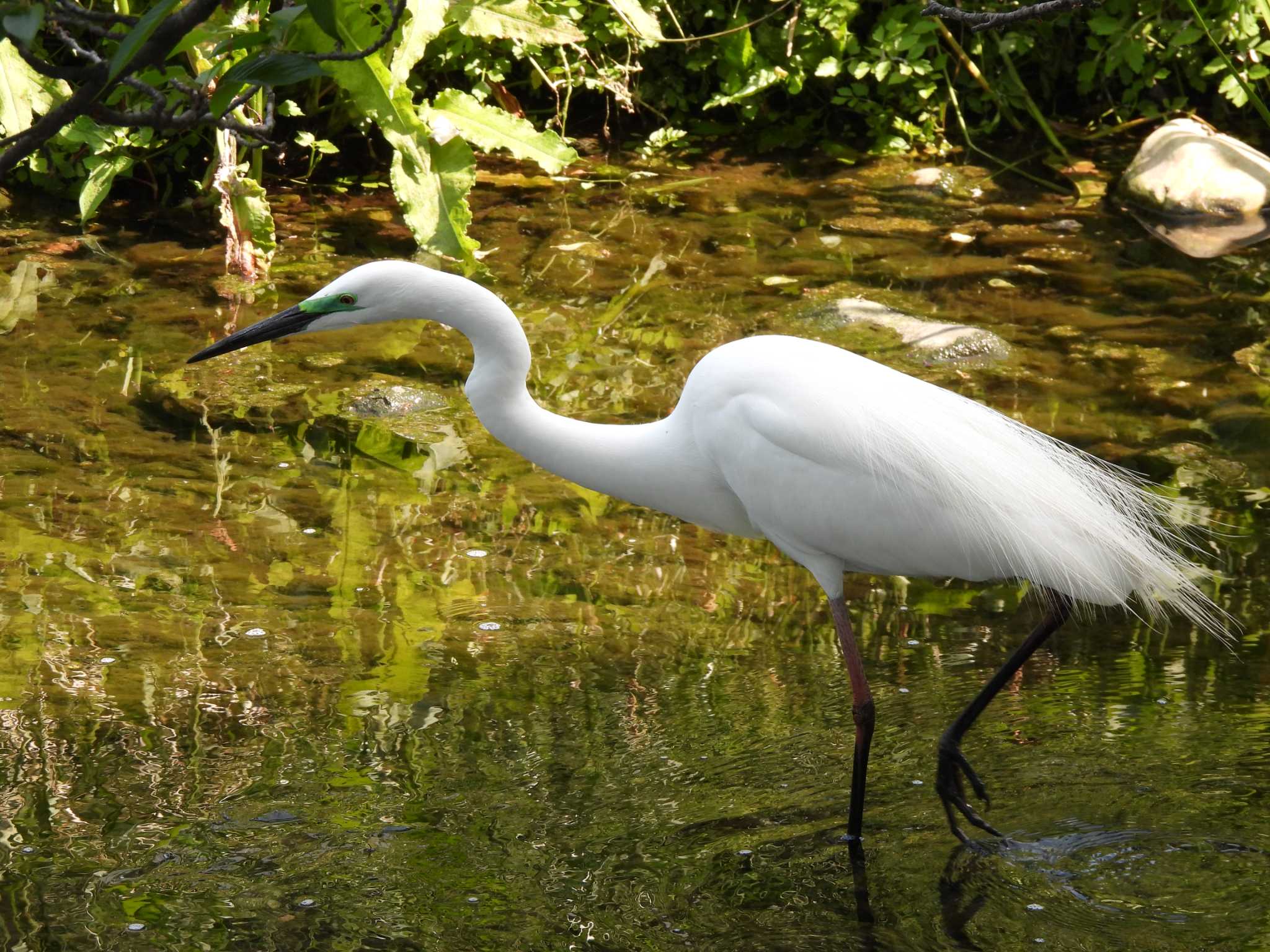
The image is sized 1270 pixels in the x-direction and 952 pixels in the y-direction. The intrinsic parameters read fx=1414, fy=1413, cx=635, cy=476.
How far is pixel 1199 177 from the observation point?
6.50m

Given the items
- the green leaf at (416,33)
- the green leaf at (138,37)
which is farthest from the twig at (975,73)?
the green leaf at (138,37)

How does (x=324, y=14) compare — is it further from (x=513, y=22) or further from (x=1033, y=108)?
(x=1033, y=108)

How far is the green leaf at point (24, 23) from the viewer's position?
1142 millimetres

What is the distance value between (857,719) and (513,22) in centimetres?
371

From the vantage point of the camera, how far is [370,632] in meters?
3.54

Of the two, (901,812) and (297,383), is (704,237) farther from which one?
(901,812)

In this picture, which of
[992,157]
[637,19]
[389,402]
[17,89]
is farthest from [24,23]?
[992,157]

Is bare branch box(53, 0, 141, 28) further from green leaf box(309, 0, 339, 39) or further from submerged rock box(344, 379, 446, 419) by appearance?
submerged rock box(344, 379, 446, 419)

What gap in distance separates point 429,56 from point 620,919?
5195 mm

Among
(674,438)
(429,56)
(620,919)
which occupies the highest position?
(429,56)

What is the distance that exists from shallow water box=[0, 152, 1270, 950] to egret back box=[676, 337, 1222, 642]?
0.49 meters

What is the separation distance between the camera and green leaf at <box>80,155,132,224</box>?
18.1 ft

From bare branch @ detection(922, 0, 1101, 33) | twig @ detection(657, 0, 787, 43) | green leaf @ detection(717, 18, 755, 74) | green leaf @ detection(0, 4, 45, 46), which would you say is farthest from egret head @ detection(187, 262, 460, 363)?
green leaf @ detection(717, 18, 755, 74)

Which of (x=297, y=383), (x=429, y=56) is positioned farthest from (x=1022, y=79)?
(x=297, y=383)
